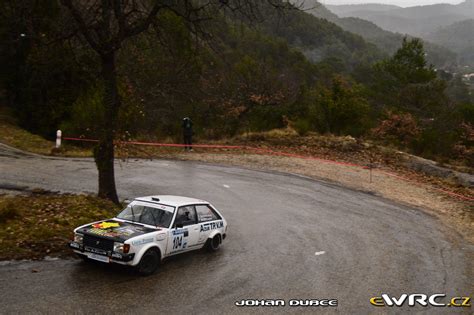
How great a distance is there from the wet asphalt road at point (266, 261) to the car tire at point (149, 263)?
0.16 meters

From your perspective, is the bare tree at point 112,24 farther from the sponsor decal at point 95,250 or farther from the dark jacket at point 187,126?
the dark jacket at point 187,126

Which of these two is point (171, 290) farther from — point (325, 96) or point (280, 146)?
point (325, 96)

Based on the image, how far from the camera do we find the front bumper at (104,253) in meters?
9.94

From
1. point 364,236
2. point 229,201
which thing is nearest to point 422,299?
point 364,236

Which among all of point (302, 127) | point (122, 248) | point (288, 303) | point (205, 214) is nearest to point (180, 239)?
point (205, 214)

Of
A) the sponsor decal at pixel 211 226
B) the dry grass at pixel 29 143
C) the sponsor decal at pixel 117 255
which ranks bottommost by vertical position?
the sponsor decal at pixel 117 255

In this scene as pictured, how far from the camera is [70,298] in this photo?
29.4 feet

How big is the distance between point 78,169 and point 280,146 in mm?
12607

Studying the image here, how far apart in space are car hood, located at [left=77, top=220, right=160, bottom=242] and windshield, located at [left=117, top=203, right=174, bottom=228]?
12.3 inches

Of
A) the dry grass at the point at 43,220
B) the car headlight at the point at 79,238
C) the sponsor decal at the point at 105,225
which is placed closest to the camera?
the car headlight at the point at 79,238

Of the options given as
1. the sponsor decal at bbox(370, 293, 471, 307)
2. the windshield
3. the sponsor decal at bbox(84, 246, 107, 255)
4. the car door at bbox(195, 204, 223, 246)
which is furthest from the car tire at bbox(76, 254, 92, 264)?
the sponsor decal at bbox(370, 293, 471, 307)

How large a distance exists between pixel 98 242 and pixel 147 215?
63.4 inches

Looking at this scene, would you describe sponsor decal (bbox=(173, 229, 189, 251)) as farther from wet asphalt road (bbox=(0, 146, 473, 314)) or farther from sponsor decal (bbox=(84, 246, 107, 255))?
sponsor decal (bbox=(84, 246, 107, 255))

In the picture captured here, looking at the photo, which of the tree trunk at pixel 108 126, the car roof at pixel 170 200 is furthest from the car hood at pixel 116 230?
the tree trunk at pixel 108 126
